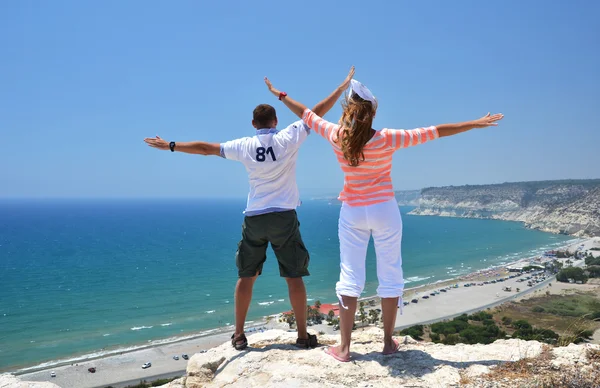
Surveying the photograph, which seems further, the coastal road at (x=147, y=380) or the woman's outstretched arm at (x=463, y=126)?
the coastal road at (x=147, y=380)

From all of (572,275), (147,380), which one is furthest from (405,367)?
(572,275)

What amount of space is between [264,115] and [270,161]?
437 mm

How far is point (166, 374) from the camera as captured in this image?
1000 inches

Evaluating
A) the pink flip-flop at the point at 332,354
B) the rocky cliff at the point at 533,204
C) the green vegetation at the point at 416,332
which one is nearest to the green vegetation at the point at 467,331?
the green vegetation at the point at 416,332

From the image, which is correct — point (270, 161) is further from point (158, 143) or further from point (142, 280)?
point (142, 280)

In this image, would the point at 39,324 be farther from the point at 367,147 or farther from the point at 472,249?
the point at 472,249

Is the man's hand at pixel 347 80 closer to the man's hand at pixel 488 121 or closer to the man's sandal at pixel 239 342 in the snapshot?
the man's hand at pixel 488 121

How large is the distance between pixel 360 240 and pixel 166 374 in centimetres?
2648

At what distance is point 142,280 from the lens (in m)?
57.7

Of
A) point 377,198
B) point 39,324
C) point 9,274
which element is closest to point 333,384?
point 377,198

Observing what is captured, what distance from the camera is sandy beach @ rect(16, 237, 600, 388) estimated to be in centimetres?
2530

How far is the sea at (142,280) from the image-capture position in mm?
35000

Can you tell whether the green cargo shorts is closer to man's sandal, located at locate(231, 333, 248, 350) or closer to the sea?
man's sandal, located at locate(231, 333, 248, 350)

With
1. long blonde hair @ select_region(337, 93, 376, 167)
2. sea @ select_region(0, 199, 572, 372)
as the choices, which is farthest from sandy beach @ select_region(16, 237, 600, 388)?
Answer: long blonde hair @ select_region(337, 93, 376, 167)
